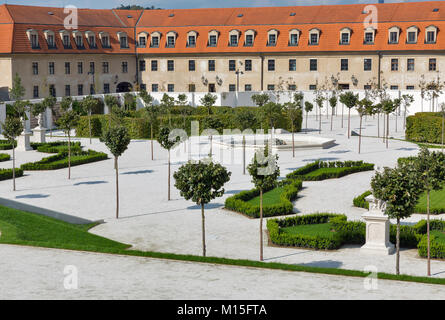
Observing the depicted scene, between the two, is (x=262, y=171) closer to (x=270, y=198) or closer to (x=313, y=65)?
(x=270, y=198)

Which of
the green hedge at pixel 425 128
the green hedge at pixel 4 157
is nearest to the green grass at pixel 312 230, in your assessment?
the green hedge at pixel 4 157

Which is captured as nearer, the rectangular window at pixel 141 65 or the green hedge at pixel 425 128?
the green hedge at pixel 425 128

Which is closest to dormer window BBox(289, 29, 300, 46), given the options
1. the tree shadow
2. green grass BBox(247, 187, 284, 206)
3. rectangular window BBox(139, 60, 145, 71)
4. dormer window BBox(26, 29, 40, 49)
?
rectangular window BBox(139, 60, 145, 71)

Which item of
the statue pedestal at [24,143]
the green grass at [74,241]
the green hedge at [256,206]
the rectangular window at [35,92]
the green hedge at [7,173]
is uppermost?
the rectangular window at [35,92]

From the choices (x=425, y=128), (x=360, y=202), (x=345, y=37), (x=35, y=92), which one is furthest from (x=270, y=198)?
(x=345, y=37)

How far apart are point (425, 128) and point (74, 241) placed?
3469 cm

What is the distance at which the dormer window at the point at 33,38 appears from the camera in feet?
237

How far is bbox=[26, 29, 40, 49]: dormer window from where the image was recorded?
72.2 metres

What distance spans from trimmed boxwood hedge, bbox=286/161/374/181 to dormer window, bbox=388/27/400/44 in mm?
39980

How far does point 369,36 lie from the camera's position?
7506cm

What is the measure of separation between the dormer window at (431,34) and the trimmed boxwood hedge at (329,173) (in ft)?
132

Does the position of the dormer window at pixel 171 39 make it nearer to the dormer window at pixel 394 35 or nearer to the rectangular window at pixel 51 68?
the rectangular window at pixel 51 68

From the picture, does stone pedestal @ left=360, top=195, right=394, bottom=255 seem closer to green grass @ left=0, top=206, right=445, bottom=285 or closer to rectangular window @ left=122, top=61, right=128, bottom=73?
green grass @ left=0, top=206, right=445, bottom=285

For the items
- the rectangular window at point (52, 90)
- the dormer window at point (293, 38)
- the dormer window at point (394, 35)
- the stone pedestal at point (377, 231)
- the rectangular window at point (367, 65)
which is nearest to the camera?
the stone pedestal at point (377, 231)
